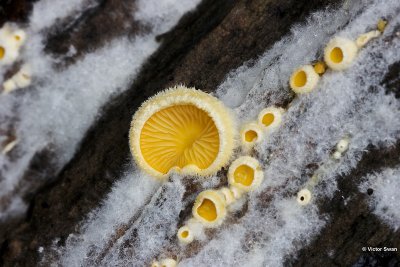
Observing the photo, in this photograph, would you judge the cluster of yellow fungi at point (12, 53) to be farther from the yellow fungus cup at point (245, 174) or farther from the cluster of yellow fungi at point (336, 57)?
the cluster of yellow fungi at point (336, 57)

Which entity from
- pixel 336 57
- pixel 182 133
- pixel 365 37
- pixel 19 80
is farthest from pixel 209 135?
pixel 19 80

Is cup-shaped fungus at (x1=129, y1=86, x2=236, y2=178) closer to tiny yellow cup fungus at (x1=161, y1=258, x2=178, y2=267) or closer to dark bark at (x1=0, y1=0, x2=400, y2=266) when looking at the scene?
dark bark at (x1=0, y1=0, x2=400, y2=266)

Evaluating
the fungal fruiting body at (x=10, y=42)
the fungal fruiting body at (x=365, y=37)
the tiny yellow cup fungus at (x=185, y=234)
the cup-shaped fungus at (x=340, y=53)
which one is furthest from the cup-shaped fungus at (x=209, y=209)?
the fungal fruiting body at (x=10, y=42)

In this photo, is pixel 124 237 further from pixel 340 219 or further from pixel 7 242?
pixel 340 219

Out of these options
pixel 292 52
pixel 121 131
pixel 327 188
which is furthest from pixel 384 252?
pixel 121 131

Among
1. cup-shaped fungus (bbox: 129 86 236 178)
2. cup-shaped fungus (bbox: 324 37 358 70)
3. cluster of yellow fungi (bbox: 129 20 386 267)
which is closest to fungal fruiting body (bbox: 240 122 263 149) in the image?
cluster of yellow fungi (bbox: 129 20 386 267)

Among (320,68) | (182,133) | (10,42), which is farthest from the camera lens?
(10,42)

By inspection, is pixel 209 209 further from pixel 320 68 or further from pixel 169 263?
pixel 320 68
